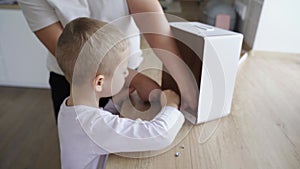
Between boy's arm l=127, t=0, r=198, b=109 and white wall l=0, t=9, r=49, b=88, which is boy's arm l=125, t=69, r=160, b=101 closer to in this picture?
boy's arm l=127, t=0, r=198, b=109

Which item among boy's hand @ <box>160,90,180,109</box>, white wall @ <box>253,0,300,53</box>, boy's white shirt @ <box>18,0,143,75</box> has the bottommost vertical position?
white wall @ <box>253,0,300,53</box>

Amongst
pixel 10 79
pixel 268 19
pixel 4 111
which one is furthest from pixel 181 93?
pixel 10 79

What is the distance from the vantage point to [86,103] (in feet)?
1.92

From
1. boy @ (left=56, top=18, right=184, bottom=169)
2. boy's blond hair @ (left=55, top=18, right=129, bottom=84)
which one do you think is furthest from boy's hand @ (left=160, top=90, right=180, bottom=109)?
boy's blond hair @ (left=55, top=18, right=129, bottom=84)

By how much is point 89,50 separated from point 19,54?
181cm

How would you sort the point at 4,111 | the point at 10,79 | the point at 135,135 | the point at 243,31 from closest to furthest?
1. the point at 135,135
2. the point at 243,31
3. the point at 4,111
4. the point at 10,79

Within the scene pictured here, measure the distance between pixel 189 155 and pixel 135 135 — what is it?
13 cm

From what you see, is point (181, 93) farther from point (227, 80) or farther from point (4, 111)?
point (4, 111)

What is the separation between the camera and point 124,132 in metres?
0.51

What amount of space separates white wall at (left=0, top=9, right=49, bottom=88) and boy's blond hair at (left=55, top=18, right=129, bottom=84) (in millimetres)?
1613

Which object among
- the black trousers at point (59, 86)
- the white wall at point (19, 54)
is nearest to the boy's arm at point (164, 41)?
the black trousers at point (59, 86)

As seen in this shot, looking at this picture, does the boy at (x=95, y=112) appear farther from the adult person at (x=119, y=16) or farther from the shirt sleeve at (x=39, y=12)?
the shirt sleeve at (x=39, y=12)

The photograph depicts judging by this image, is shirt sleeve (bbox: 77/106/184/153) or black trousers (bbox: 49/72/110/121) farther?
black trousers (bbox: 49/72/110/121)

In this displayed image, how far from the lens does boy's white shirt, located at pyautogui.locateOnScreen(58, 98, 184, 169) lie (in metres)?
0.51
